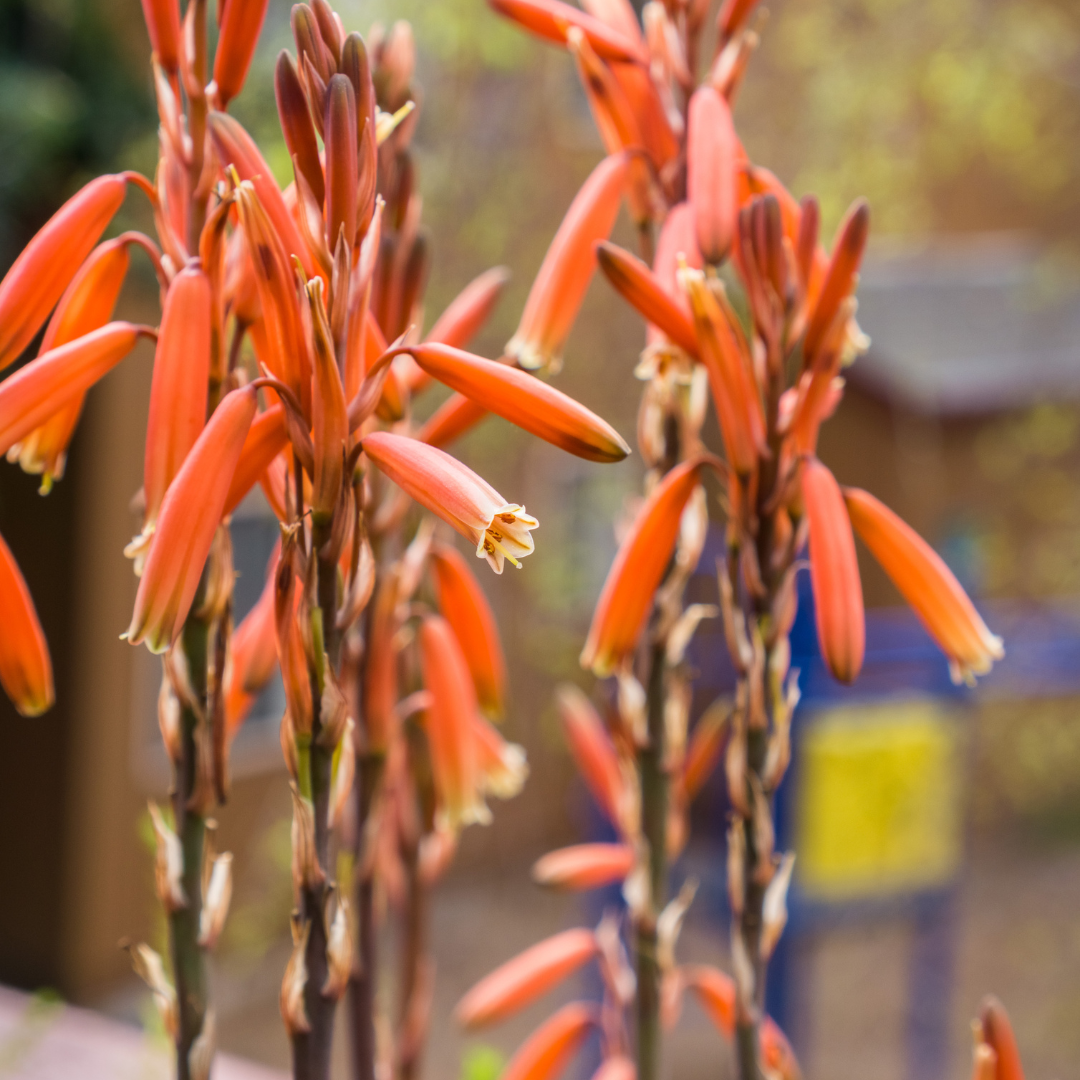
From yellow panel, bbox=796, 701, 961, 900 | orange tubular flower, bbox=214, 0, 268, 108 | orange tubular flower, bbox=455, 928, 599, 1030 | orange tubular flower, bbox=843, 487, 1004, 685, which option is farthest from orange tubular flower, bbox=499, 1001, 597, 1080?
yellow panel, bbox=796, 701, 961, 900

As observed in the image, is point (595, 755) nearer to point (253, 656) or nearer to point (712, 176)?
point (253, 656)

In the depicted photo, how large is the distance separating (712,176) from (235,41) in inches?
8.5

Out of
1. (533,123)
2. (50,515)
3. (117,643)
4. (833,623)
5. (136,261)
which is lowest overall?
(117,643)

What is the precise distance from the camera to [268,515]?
331 centimetres

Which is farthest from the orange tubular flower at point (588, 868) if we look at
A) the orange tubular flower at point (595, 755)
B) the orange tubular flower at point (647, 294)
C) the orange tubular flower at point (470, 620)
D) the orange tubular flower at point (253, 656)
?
the orange tubular flower at point (647, 294)

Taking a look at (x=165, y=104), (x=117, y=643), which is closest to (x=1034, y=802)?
(x=117, y=643)

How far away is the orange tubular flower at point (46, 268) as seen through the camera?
0.49 meters

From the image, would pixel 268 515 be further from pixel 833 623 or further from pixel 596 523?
pixel 833 623

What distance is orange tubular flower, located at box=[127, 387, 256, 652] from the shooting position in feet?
1.32

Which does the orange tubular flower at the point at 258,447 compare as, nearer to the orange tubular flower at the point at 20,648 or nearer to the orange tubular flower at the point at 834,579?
the orange tubular flower at the point at 20,648

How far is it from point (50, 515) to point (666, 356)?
9.65ft

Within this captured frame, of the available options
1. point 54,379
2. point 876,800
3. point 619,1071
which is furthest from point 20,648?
point 876,800

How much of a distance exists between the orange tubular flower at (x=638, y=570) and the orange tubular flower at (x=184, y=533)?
0.19 m

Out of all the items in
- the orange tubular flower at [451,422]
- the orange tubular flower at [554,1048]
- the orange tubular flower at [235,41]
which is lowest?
the orange tubular flower at [554,1048]
